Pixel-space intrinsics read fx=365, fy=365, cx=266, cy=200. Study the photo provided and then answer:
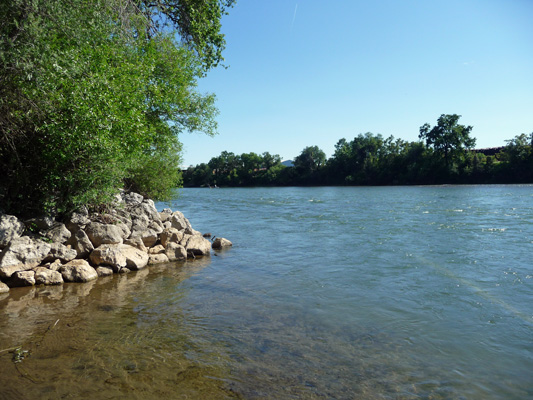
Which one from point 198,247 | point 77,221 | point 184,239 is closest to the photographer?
point 77,221

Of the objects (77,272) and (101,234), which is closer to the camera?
(77,272)

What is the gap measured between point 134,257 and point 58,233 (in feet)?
8.09

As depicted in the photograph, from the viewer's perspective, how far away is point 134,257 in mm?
12602

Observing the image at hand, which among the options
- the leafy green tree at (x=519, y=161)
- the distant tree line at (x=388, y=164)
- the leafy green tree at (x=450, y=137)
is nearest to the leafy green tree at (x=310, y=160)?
the distant tree line at (x=388, y=164)

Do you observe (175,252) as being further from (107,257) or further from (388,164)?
(388,164)

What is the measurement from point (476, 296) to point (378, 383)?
5.71 m

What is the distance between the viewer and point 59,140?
10508 mm

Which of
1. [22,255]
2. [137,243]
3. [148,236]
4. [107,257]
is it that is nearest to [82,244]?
[107,257]

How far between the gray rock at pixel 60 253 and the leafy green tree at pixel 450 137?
104 metres

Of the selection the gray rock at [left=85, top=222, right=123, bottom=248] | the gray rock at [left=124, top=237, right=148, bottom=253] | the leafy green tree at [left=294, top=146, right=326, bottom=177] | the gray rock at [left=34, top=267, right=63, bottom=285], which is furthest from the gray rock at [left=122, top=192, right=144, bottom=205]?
the leafy green tree at [left=294, top=146, right=326, bottom=177]

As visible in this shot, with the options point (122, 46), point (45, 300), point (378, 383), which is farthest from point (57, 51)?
point (378, 383)

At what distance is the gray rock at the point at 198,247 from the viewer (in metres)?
15.1

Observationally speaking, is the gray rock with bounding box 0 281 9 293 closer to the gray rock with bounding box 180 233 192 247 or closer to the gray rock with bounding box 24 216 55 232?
the gray rock with bounding box 24 216 55 232

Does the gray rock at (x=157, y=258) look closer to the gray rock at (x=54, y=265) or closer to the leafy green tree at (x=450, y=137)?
the gray rock at (x=54, y=265)
